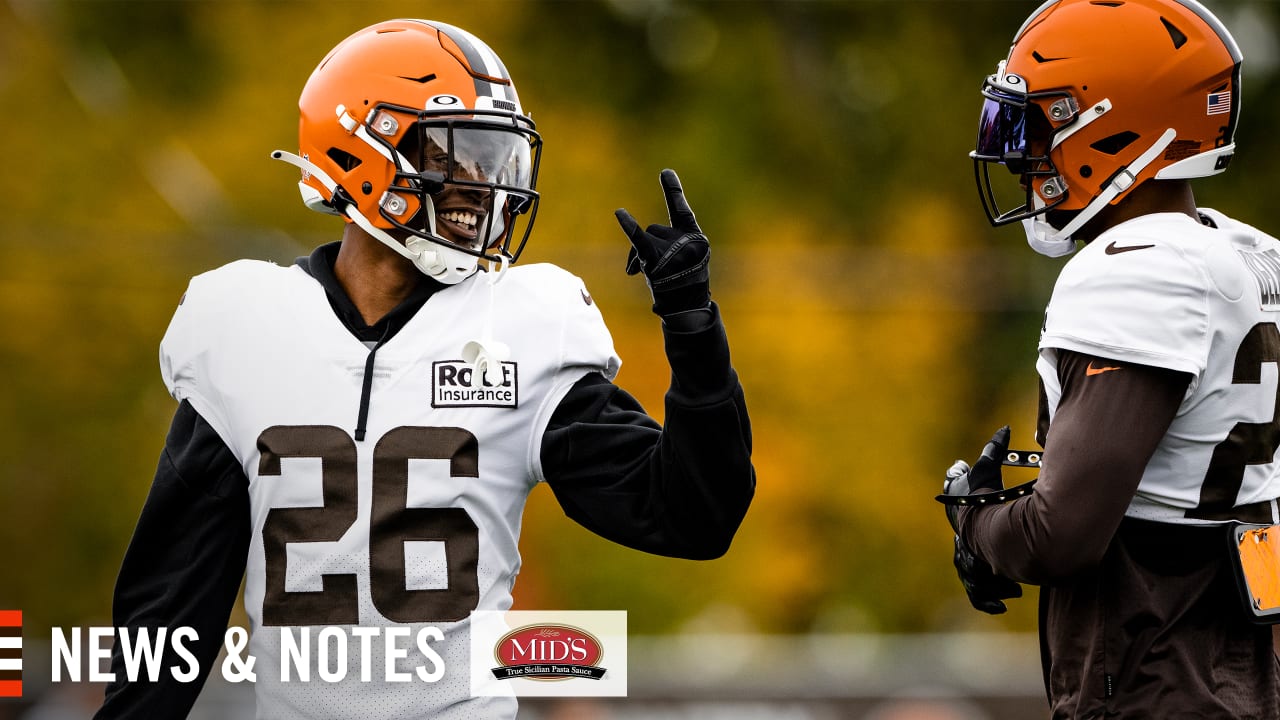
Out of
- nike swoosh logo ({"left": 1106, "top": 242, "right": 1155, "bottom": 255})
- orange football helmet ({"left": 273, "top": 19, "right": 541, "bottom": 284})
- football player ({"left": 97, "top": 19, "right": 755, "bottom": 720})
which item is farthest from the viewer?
orange football helmet ({"left": 273, "top": 19, "right": 541, "bottom": 284})

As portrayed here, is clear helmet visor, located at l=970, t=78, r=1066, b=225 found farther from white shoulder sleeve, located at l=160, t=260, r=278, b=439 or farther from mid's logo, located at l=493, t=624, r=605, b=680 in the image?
white shoulder sleeve, located at l=160, t=260, r=278, b=439

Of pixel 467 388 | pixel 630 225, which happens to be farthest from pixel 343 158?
pixel 630 225

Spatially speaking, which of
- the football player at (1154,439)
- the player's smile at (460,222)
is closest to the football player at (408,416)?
the player's smile at (460,222)

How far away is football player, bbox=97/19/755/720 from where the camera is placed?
8.71 ft

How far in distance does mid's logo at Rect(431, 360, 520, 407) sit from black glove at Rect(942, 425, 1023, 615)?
81 cm

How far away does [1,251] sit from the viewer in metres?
11.9

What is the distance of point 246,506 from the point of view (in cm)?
281

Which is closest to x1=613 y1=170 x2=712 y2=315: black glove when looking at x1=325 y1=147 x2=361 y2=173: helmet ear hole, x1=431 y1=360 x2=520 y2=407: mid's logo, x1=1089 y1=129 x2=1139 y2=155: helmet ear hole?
x1=431 y1=360 x2=520 y2=407: mid's logo

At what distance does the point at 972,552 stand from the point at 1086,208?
25.9 inches

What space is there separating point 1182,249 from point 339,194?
1555 mm

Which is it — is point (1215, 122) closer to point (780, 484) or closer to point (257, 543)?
point (257, 543)

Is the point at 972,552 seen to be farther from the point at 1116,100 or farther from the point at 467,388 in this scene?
the point at 467,388

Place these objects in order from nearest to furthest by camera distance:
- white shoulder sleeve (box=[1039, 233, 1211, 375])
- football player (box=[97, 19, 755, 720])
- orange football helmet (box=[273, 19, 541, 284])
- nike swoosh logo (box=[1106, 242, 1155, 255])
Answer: white shoulder sleeve (box=[1039, 233, 1211, 375]) → nike swoosh logo (box=[1106, 242, 1155, 255]) → football player (box=[97, 19, 755, 720]) → orange football helmet (box=[273, 19, 541, 284])

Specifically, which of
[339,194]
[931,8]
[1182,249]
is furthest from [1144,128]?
[931,8]
